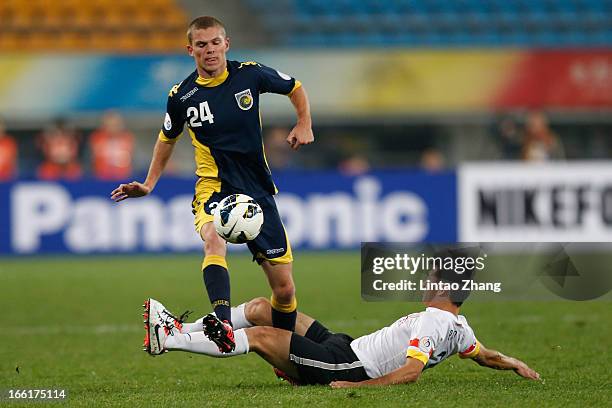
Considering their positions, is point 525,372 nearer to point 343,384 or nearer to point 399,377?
point 399,377

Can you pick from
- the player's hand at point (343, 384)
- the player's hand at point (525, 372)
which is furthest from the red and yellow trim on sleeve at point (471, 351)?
the player's hand at point (343, 384)

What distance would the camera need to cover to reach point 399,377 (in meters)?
6.38

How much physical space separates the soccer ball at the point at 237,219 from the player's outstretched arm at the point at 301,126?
461 millimetres

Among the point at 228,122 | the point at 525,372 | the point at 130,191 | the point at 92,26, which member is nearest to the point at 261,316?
the point at 130,191

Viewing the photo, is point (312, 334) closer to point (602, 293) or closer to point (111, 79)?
point (602, 293)

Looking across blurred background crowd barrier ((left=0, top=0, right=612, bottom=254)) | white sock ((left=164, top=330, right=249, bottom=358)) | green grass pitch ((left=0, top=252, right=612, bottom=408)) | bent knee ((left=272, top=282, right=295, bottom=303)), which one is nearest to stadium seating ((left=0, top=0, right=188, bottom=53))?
blurred background crowd barrier ((left=0, top=0, right=612, bottom=254))

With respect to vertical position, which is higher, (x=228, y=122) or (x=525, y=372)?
(x=228, y=122)

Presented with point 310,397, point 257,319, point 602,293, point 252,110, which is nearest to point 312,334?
point 257,319

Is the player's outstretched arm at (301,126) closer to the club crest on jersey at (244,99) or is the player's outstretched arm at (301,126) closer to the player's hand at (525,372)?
the club crest on jersey at (244,99)

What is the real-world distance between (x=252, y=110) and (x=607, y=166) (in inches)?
362

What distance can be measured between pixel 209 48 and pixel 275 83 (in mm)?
543

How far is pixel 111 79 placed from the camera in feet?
63.0

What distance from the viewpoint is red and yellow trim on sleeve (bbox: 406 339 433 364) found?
248 inches

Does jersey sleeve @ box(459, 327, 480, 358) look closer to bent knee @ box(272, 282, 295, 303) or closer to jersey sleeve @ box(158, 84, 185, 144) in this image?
bent knee @ box(272, 282, 295, 303)
